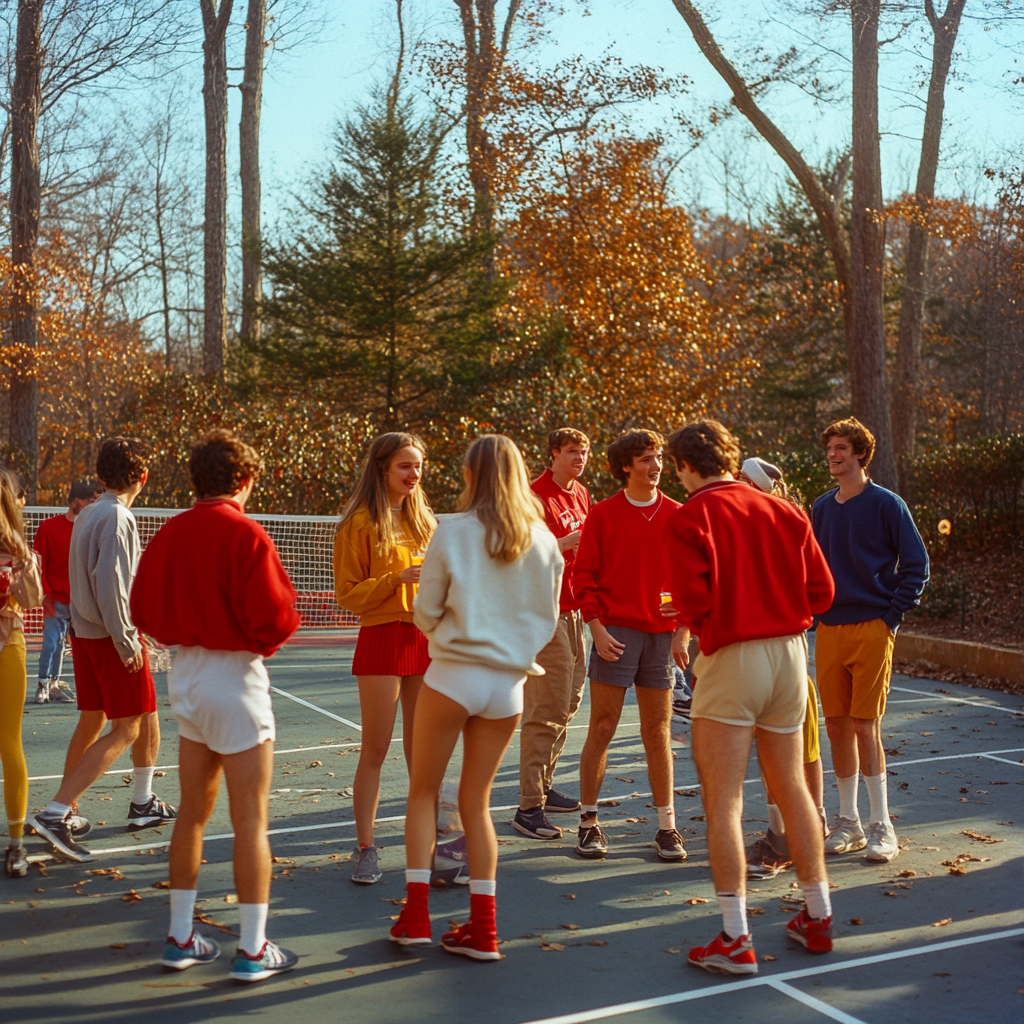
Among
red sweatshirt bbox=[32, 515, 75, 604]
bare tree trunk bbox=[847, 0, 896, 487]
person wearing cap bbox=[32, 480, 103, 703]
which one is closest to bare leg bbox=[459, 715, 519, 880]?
person wearing cap bbox=[32, 480, 103, 703]

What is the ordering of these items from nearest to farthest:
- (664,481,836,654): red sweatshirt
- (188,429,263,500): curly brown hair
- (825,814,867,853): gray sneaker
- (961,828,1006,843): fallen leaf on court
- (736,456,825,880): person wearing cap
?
(188,429,263,500): curly brown hair < (664,481,836,654): red sweatshirt < (736,456,825,880): person wearing cap < (825,814,867,853): gray sneaker < (961,828,1006,843): fallen leaf on court

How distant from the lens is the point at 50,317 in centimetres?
2077

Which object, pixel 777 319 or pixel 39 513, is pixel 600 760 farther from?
pixel 777 319

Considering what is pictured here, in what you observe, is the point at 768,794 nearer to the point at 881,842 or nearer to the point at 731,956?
the point at 881,842

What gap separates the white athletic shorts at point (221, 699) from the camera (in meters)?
3.88

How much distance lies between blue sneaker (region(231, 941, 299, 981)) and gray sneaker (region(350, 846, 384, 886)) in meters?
0.94

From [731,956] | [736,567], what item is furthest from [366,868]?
[736,567]

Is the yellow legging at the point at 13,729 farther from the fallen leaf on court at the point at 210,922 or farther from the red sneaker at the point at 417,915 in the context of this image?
the red sneaker at the point at 417,915

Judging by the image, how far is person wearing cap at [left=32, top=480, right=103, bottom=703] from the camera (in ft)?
23.3

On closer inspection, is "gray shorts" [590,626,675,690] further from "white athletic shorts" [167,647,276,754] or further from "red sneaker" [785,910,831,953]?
"white athletic shorts" [167,647,276,754]

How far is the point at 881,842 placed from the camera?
216 inches

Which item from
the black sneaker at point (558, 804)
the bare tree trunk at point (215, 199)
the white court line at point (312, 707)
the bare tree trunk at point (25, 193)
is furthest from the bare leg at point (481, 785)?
the bare tree trunk at point (215, 199)

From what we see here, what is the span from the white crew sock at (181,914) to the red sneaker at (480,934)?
0.96 metres

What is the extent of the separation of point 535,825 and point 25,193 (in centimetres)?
1839
